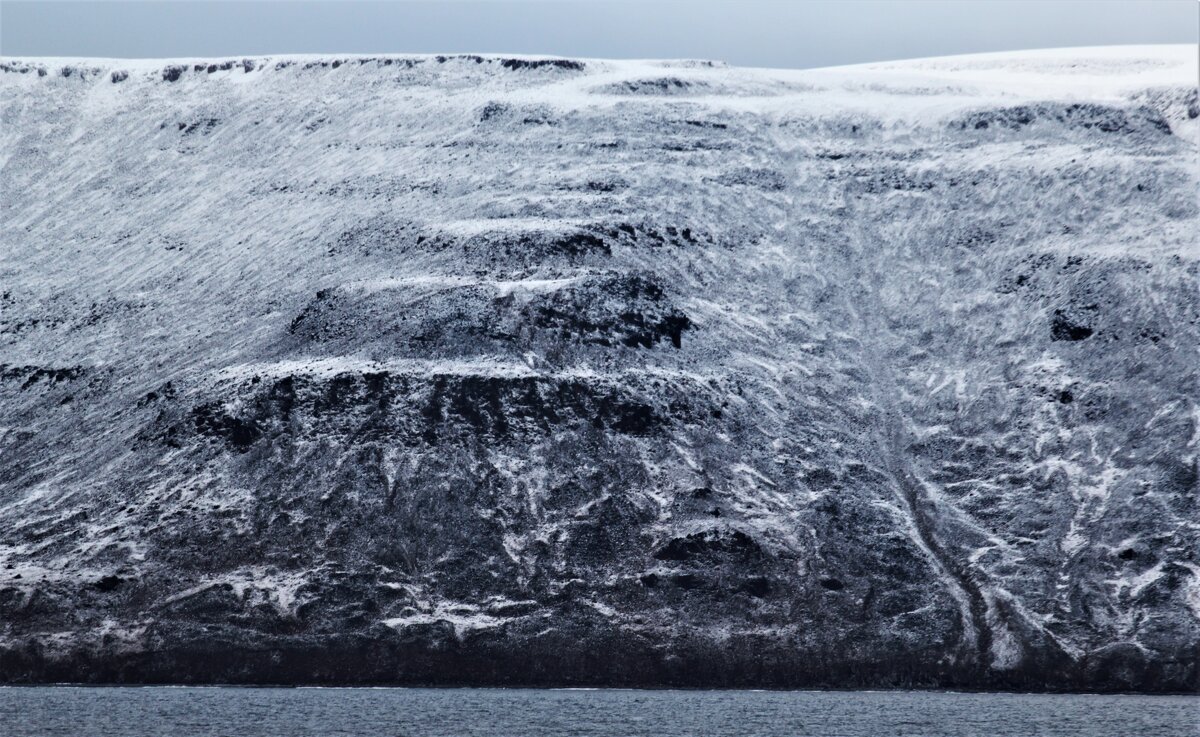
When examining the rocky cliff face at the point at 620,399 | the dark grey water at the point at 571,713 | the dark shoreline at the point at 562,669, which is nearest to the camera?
the dark grey water at the point at 571,713

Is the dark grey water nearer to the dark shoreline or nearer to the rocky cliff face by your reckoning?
the dark shoreline

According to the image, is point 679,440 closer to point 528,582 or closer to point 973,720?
point 528,582

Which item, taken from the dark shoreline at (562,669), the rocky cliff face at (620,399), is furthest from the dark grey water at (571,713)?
the rocky cliff face at (620,399)

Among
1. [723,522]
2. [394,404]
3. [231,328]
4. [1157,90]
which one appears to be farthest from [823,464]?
[1157,90]

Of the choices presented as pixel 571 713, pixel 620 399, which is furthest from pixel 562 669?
pixel 620 399

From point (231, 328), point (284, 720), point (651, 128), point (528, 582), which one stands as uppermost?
point (651, 128)

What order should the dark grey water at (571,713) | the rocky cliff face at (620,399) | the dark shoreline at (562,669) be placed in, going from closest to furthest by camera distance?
the dark grey water at (571,713) → the dark shoreline at (562,669) → the rocky cliff face at (620,399)

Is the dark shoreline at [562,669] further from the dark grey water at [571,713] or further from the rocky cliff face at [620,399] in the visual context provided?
the dark grey water at [571,713]
